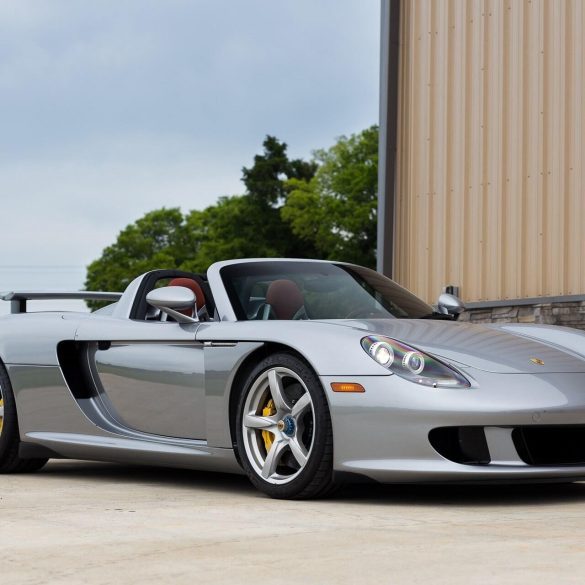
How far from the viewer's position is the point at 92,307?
66.2 meters

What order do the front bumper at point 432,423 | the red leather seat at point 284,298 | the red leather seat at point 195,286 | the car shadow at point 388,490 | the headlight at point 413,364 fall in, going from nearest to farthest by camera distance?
the front bumper at point 432,423
the headlight at point 413,364
the car shadow at point 388,490
the red leather seat at point 284,298
the red leather seat at point 195,286

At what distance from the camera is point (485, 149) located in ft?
44.7

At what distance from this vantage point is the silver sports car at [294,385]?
5098 mm

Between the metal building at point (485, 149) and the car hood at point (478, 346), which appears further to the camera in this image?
the metal building at point (485, 149)

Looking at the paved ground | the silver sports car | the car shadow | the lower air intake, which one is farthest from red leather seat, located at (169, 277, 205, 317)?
the lower air intake

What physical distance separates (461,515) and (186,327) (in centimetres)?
190

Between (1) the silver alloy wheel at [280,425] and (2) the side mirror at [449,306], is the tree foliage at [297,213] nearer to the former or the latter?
(2) the side mirror at [449,306]

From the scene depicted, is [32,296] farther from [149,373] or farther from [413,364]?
[413,364]

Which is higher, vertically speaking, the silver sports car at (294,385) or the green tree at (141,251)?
the green tree at (141,251)

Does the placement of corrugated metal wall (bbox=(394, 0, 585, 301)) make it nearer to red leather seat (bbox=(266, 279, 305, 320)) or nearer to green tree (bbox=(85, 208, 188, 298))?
red leather seat (bbox=(266, 279, 305, 320))

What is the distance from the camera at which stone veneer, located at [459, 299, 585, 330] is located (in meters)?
12.1

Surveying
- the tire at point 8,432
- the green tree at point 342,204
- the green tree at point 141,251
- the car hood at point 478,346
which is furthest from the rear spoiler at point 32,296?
the green tree at point 141,251

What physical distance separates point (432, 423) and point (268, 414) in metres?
0.87

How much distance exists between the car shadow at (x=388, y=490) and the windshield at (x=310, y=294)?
87 cm
